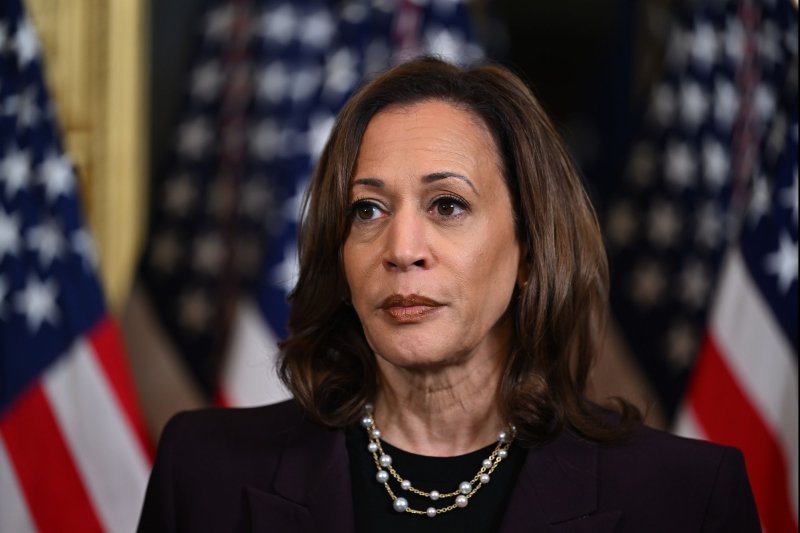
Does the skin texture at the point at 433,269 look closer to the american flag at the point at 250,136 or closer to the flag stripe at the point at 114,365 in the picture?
the flag stripe at the point at 114,365

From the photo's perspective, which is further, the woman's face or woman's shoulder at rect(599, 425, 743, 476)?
woman's shoulder at rect(599, 425, 743, 476)

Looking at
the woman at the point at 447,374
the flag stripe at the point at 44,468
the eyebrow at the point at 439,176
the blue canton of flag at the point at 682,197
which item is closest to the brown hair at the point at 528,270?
the woman at the point at 447,374

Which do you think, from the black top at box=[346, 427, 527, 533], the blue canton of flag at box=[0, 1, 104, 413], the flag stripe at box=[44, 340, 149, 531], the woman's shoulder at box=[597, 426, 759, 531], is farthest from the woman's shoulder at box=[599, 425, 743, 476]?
the blue canton of flag at box=[0, 1, 104, 413]

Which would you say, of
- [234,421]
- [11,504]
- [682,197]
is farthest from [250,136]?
[234,421]

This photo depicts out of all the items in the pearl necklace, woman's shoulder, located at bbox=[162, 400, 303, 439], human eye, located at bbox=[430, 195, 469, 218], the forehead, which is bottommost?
the pearl necklace

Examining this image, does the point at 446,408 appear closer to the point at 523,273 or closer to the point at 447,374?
the point at 447,374

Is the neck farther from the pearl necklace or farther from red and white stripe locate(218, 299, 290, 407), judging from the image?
red and white stripe locate(218, 299, 290, 407)

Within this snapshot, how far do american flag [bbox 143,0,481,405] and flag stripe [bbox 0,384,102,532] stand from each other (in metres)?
0.77

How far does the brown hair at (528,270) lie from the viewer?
6.06 feet

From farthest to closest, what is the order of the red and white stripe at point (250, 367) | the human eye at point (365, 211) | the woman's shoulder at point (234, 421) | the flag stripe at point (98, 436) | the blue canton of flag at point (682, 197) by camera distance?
1. the blue canton of flag at point (682, 197)
2. the red and white stripe at point (250, 367)
3. the flag stripe at point (98, 436)
4. the woman's shoulder at point (234, 421)
5. the human eye at point (365, 211)

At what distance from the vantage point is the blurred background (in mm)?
2551

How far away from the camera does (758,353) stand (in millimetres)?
2514

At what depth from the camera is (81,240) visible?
2.80 meters

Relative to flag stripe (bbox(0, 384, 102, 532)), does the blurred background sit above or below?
above
